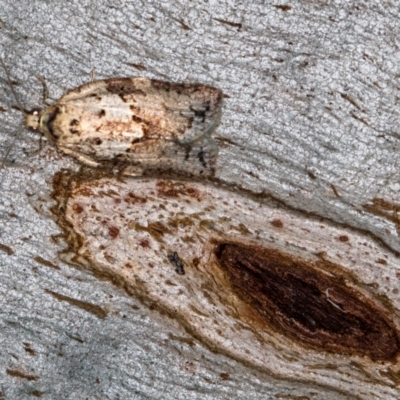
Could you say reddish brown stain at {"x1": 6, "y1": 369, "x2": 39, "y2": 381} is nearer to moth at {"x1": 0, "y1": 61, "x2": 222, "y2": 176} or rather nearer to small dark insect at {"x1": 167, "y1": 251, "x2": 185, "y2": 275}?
small dark insect at {"x1": 167, "y1": 251, "x2": 185, "y2": 275}

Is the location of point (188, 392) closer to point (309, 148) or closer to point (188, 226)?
point (188, 226)

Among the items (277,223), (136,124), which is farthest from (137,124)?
(277,223)

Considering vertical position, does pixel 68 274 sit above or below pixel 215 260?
below

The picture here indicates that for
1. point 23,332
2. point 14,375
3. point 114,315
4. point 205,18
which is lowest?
point 14,375

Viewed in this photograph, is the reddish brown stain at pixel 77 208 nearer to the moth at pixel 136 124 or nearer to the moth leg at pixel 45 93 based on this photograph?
the moth at pixel 136 124

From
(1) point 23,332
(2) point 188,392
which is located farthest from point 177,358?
(1) point 23,332

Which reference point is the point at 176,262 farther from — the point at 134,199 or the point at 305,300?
the point at 305,300
